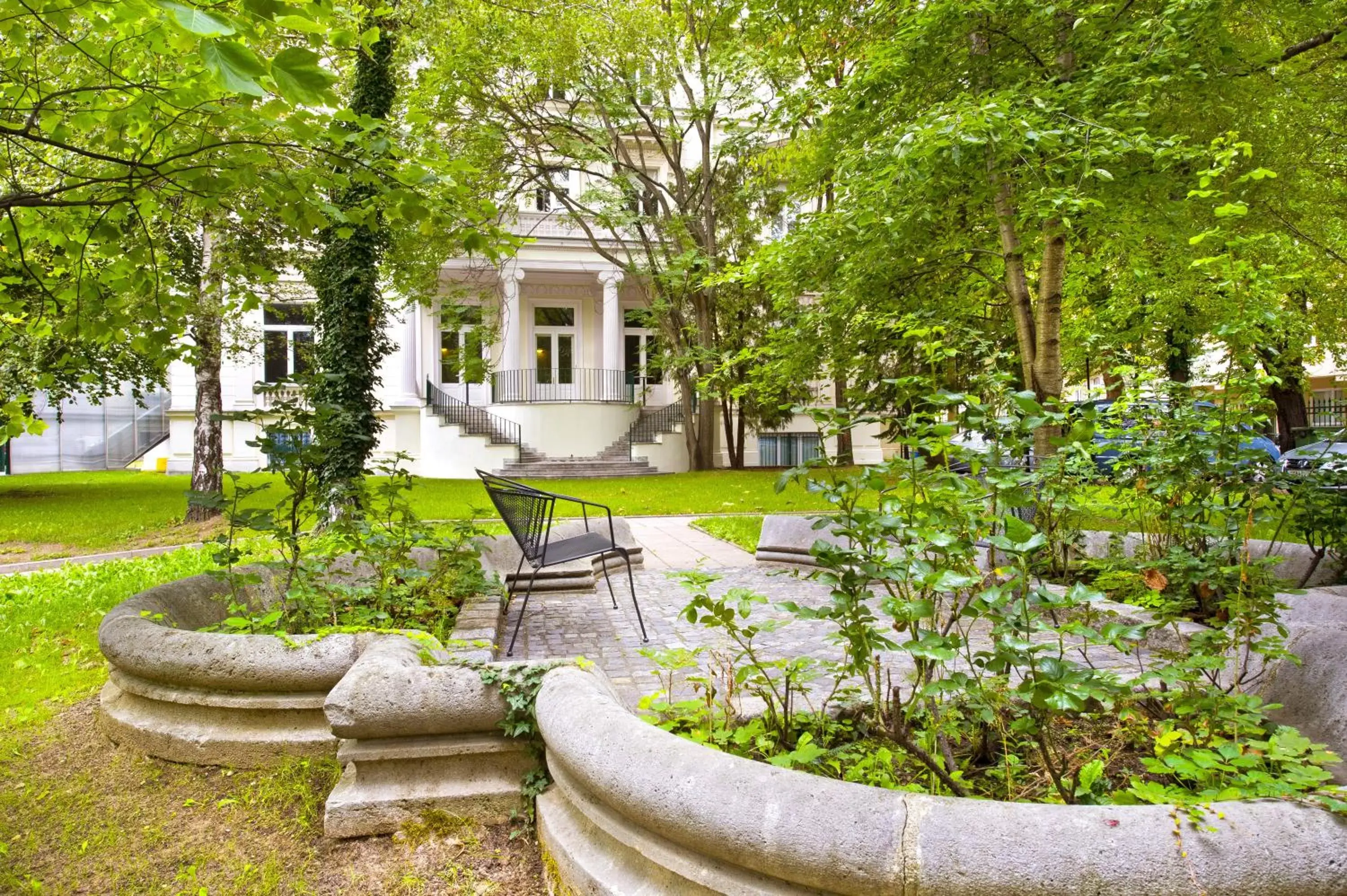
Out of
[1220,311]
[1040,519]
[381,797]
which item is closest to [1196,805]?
[1040,519]

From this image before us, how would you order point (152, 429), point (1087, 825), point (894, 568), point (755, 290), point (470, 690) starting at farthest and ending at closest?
point (152, 429), point (755, 290), point (470, 690), point (894, 568), point (1087, 825)

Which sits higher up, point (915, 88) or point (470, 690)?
point (915, 88)

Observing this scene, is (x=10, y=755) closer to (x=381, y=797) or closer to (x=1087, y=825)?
(x=381, y=797)

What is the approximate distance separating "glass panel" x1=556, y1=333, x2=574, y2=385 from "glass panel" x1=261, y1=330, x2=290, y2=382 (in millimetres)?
7978

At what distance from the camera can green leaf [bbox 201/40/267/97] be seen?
58.0 inches

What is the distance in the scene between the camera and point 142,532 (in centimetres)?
1063

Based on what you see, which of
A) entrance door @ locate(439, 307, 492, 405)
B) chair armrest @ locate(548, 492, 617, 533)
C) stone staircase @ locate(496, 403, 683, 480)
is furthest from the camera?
entrance door @ locate(439, 307, 492, 405)

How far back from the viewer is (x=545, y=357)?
2466 cm

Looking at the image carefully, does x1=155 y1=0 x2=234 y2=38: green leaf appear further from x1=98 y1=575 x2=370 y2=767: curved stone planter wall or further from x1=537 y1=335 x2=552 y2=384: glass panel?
x1=537 y1=335 x2=552 y2=384: glass panel

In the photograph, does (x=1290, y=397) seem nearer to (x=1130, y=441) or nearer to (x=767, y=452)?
(x=767, y=452)

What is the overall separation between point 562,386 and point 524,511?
18.6 meters

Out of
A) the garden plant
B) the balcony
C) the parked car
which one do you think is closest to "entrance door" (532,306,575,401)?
the balcony

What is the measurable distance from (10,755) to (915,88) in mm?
7577

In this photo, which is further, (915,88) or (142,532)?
(142,532)
